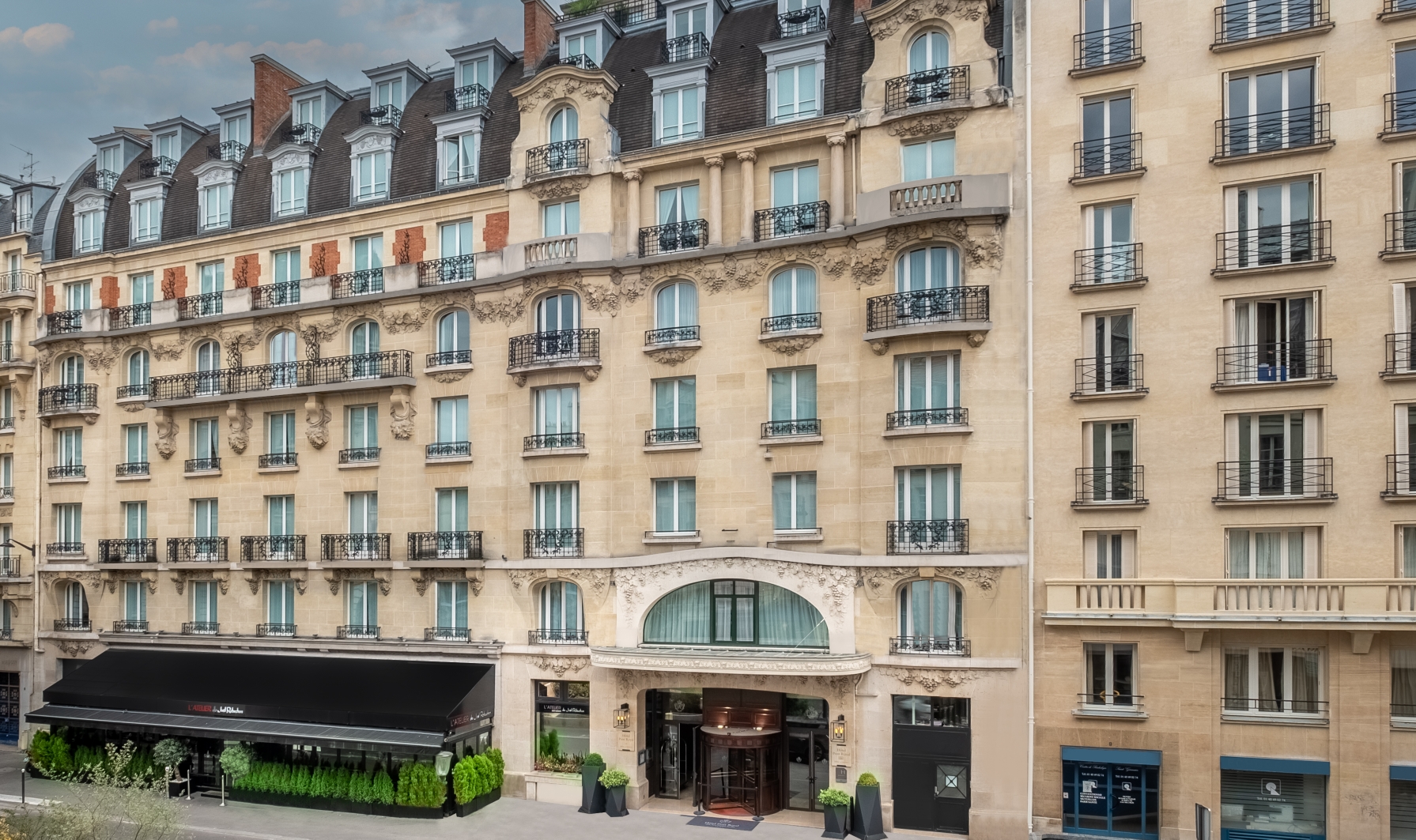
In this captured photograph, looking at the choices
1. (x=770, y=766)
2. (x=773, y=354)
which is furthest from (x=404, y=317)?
(x=770, y=766)

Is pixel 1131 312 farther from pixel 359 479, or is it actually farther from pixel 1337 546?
pixel 359 479

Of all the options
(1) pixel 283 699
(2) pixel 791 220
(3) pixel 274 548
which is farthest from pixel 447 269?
(1) pixel 283 699

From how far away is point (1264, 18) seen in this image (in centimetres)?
2656

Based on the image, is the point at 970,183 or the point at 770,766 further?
the point at 770,766

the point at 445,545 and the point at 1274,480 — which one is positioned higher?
the point at 1274,480

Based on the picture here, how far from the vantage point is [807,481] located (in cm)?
3042

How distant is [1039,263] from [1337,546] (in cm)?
1001

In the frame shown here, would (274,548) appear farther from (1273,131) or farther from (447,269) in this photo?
(1273,131)

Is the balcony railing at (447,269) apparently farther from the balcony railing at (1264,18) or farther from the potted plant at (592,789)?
the balcony railing at (1264,18)

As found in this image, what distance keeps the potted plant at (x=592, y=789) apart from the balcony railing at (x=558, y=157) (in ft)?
59.7

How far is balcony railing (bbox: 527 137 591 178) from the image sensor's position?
32938 mm

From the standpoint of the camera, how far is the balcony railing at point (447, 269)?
34500 millimetres

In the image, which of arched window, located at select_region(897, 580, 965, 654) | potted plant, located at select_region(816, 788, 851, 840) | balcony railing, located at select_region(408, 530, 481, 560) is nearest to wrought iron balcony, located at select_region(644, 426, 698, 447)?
balcony railing, located at select_region(408, 530, 481, 560)

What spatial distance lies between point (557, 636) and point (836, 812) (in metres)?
10.0
